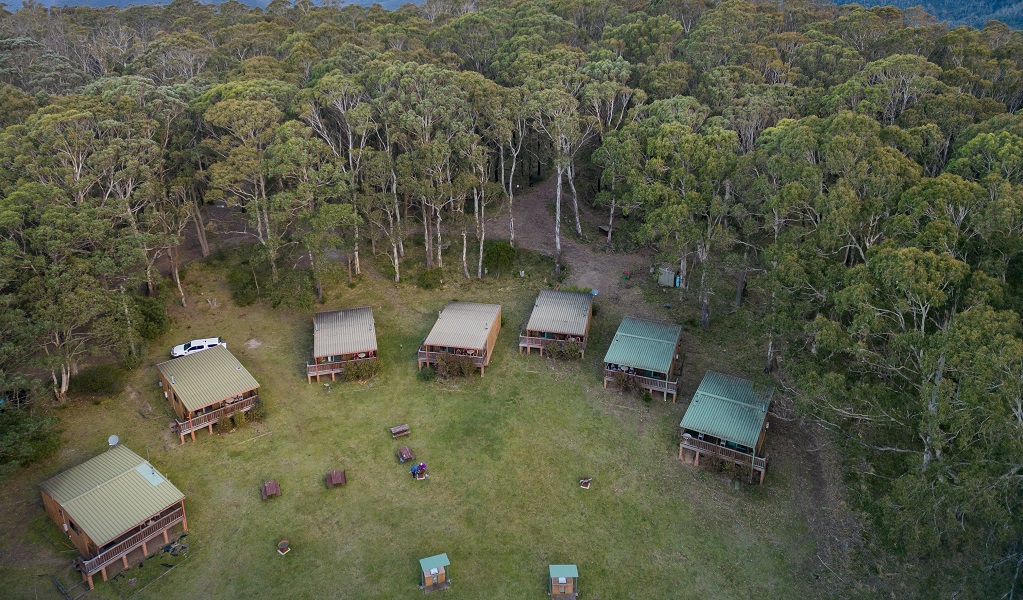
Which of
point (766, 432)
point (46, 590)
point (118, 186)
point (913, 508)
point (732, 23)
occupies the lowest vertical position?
point (46, 590)

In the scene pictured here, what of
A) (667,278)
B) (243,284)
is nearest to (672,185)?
(667,278)

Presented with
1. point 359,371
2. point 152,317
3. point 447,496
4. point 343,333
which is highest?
point 152,317

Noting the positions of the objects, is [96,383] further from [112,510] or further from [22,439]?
[112,510]

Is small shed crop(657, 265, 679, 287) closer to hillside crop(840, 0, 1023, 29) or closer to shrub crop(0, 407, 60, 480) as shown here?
shrub crop(0, 407, 60, 480)

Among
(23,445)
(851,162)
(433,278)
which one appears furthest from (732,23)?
(23,445)

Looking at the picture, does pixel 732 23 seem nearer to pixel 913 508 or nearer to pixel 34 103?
pixel 913 508

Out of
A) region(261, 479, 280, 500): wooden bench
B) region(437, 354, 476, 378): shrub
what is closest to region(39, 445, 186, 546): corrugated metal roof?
region(261, 479, 280, 500): wooden bench

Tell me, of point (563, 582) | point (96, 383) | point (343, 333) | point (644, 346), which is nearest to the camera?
point (563, 582)
